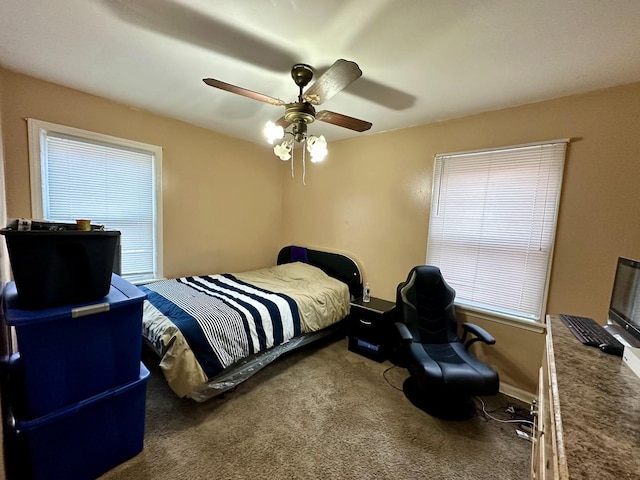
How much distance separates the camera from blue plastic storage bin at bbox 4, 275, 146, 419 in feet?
4.00

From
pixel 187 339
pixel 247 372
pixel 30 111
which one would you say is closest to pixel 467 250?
pixel 247 372

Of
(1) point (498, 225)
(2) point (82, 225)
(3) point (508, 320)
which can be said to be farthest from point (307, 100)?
(3) point (508, 320)

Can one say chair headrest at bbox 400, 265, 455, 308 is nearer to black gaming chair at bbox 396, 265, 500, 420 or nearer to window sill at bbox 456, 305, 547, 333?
black gaming chair at bbox 396, 265, 500, 420

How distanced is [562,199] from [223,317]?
2.83 metres

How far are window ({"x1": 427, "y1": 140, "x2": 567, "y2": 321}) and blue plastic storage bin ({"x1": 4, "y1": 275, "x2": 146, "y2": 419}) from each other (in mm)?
2617

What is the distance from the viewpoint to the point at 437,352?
2270 mm

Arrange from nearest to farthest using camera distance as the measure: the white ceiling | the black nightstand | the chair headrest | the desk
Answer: the desk, the white ceiling, the chair headrest, the black nightstand

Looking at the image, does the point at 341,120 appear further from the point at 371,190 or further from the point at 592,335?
the point at 592,335

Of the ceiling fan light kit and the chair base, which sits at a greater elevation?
the ceiling fan light kit

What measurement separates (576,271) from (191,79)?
11.0 ft

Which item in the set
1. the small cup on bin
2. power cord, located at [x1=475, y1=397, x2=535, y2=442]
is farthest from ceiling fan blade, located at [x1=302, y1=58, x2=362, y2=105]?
power cord, located at [x1=475, y1=397, x2=535, y2=442]

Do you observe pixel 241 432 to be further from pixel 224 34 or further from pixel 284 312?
pixel 224 34

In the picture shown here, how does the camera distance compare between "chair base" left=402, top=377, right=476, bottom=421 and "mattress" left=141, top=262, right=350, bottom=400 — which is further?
"chair base" left=402, top=377, right=476, bottom=421

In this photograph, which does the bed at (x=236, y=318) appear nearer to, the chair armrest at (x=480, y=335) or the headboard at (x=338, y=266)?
the headboard at (x=338, y=266)
